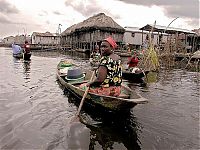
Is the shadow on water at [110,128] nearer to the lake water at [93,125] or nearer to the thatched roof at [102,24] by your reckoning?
the lake water at [93,125]

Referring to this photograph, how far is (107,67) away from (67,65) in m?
9.07

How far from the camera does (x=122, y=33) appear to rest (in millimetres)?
40531

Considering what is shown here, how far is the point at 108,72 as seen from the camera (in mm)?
6316

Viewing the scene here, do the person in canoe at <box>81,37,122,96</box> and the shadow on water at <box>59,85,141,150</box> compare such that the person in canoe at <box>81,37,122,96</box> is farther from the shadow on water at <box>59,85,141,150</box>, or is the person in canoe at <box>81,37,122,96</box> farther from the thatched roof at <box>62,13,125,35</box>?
the thatched roof at <box>62,13,125,35</box>

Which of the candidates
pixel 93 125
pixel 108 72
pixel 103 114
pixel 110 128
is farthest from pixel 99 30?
pixel 110 128

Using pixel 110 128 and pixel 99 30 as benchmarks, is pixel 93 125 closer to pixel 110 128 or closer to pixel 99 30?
pixel 110 128

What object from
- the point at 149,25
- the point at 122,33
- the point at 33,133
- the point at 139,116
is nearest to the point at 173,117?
the point at 139,116

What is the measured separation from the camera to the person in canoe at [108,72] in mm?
6203

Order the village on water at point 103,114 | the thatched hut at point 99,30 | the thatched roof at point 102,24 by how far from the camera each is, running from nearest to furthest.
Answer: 1. the village on water at point 103,114
2. the thatched roof at point 102,24
3. the thatched hut at point 99,30

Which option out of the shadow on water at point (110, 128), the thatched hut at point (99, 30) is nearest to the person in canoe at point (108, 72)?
the shadow on water at point (110, 128)

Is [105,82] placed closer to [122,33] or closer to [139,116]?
[139,116]

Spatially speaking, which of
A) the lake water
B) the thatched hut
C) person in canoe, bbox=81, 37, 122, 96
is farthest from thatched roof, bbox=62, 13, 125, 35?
person in canoe, bbox=81, 37, 122, 96

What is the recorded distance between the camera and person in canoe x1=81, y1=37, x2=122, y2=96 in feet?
20.4

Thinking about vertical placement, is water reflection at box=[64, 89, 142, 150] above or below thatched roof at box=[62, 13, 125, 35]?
below
